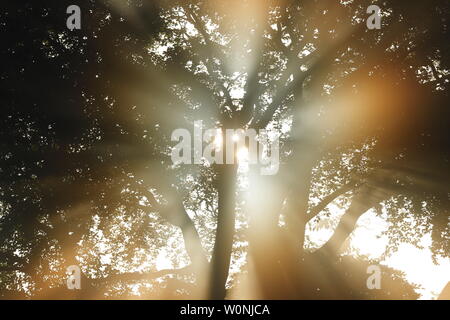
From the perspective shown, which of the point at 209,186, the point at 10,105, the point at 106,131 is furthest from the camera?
the point at 209,186

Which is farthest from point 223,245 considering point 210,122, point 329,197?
point 329,197

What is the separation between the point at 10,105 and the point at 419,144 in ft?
51.3

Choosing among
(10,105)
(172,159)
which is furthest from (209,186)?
(10,105)

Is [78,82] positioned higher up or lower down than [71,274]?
higher up

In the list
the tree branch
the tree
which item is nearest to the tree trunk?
the tree

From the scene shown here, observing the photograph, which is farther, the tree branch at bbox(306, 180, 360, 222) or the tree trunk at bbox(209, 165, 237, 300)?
the tree branch at bbox(306, 180, 360, 222)

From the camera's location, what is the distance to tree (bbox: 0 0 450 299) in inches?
502

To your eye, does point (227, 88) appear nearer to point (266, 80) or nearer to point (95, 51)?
point (266, 80)

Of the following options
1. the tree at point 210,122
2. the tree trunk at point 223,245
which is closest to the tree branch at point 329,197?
the tree at point 210,122

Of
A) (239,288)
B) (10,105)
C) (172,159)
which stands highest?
(10,105)

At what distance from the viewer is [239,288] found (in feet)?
51.8

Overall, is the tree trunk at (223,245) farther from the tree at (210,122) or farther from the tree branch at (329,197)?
the tree branch at (329,197)

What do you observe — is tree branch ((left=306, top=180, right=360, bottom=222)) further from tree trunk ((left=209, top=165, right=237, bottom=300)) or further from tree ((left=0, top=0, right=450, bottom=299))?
tree trunk ((left=209, top=165, right=237, bottom=300))
